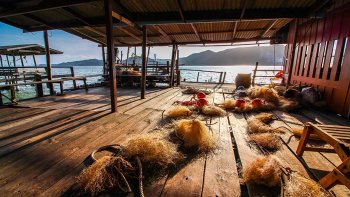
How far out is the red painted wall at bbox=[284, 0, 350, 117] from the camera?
15.6ft

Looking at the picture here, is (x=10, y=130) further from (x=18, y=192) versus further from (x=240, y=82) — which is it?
(x=240, y=82)

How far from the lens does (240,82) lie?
10531 mm

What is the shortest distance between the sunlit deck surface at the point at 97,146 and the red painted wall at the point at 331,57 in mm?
974

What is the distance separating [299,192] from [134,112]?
13.1ft

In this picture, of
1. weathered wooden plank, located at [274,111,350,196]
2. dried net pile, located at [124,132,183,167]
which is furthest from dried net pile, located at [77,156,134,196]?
weathered wooden plank, located at [274,111,350,196]

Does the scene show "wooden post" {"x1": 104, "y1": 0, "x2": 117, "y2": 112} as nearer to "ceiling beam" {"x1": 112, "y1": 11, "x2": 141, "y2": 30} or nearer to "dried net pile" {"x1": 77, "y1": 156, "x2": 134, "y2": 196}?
"ceiling beam" {"x1": 112, "y1": 11, "x2": 141, "y2": 30}

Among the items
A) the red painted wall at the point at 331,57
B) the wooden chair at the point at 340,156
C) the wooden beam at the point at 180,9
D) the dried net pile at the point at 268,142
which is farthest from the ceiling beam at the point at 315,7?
the dried net pile at the point at 268,142

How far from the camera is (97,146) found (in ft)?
8.89

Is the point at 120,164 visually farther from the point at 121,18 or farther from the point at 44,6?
the point at 44,6

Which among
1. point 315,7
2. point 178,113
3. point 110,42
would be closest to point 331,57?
point 315,7

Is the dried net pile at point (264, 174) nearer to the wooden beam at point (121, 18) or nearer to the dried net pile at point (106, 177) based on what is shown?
the dried net pile at point (106, 177)

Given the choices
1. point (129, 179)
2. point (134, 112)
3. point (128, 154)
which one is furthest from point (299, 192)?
point (134, 112)

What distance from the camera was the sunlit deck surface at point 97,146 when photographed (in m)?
1.82

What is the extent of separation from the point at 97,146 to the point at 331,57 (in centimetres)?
729
